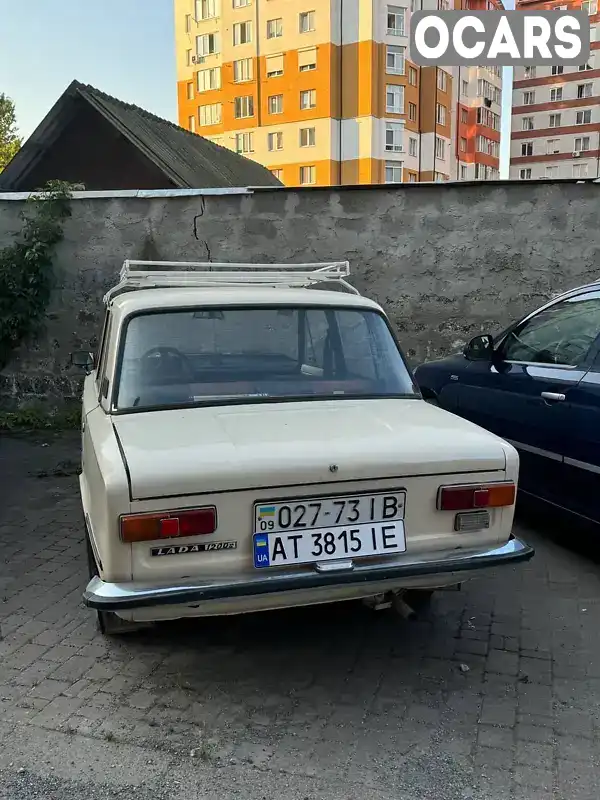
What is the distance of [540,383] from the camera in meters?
4.41

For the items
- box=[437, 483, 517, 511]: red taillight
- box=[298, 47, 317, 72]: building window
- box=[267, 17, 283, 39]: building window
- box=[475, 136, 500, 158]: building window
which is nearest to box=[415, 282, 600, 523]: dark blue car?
box=[437, 483, 517, 511]: red taillight

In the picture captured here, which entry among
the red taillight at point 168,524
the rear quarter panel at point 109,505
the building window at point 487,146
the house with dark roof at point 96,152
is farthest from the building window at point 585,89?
the red taillight at point 168,524

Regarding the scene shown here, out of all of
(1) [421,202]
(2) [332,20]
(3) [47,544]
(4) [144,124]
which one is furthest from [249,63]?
(3) [47,544]

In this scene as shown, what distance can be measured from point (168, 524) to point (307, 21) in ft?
188

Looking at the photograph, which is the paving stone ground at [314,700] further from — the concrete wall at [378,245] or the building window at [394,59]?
the building window at [394,59]

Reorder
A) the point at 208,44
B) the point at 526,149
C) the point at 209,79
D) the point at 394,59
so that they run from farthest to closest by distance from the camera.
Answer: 1. the point at 526,149
2. the point at 208,44
3. the point at 209,79
4. the point at 394,59

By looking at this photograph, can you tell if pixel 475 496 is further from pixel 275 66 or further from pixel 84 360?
pixel 275 66

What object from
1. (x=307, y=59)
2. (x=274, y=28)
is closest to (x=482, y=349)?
(x=307, y=59)

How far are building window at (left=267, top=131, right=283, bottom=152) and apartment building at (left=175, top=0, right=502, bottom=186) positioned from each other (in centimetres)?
8

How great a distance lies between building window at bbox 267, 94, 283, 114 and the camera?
174 ft

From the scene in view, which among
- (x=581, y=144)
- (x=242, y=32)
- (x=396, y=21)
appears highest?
(x=242, y=32)

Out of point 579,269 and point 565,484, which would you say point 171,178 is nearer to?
point 579,269

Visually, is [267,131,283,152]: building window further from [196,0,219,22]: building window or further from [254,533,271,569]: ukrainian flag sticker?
[254,533,271,569]: ukrainian flag sticker

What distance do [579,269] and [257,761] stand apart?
5.96 meters
